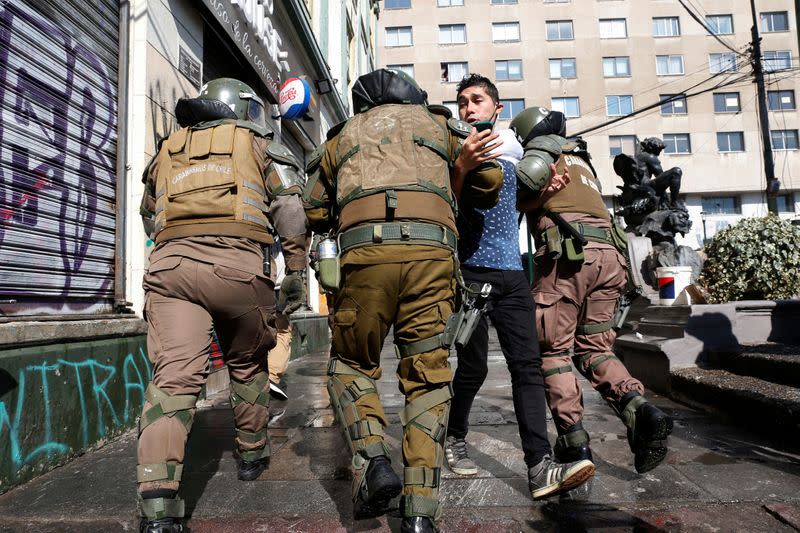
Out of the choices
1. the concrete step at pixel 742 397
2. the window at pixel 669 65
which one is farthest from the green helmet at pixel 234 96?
the window at pixel 669 65

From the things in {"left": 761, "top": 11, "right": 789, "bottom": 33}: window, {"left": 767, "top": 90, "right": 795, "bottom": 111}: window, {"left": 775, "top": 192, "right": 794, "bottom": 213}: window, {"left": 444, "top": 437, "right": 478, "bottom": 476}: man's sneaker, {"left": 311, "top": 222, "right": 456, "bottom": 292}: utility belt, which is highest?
{"left": 761, "top": 11, "right": 789, "bottom": 33}: window

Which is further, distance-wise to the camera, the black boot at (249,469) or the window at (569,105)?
the window at (569,105)

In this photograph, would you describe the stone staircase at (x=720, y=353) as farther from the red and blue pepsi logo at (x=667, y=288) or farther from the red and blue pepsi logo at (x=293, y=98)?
the red and blue pepsi logo at (x=293, y=98)

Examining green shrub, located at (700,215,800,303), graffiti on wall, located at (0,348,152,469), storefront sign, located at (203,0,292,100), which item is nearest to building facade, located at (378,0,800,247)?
storefront sign, located at (203,0,292,100)

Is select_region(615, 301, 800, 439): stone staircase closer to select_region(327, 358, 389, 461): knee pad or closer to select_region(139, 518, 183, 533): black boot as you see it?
select_region(327, 358, 389, 461): knee pad

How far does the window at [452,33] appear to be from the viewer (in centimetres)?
3534

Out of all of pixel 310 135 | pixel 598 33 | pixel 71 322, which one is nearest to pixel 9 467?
pixel 71 322

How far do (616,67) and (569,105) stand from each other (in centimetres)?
364

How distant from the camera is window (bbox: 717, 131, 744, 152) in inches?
1284

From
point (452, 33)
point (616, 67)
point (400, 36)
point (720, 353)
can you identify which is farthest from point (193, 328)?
point (616, 67)

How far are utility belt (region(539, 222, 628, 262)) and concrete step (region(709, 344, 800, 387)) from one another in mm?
2154

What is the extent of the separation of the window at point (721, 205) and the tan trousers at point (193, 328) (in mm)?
35177

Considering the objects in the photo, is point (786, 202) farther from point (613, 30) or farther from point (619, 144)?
point (613, 30)

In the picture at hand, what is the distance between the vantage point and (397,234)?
2.13 meters
